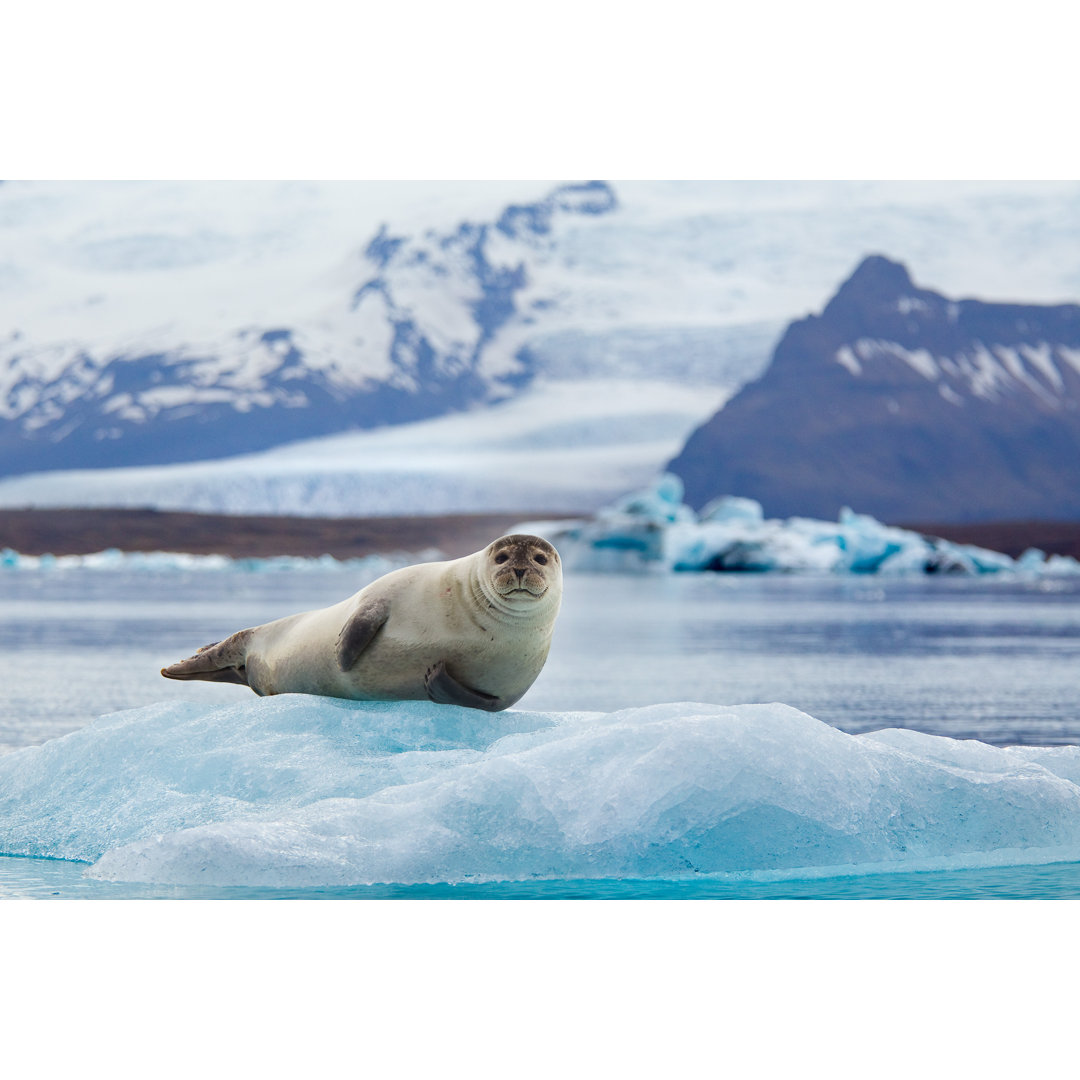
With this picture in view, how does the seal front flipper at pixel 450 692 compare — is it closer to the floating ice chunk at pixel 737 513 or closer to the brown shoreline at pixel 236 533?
the floating ice chunk at pixel 737 513

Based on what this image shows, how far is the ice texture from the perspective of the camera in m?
31.5

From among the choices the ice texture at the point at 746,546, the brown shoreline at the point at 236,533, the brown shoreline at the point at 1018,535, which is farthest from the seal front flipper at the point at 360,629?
the brown shoreline at the point at 1018,535

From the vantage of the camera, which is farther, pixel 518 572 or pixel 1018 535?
pixel 1018 535

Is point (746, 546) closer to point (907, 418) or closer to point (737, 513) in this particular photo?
point (737, 513)

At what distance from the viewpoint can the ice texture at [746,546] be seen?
31.5 meters

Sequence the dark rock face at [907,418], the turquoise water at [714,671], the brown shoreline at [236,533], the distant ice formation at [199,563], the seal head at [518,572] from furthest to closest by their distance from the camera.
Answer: the dark rock face at [907,418]
the brown shoreline at [236,533]
the distant ice formation at [199,563]
the seal head at [518,572]
the turquoise water at [714,671]

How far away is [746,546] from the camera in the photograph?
31.3m

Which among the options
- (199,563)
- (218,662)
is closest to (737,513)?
(199,563)

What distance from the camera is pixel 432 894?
12.8ft

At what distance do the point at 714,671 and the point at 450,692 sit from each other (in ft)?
17.3

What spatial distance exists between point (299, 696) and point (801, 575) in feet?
91.4

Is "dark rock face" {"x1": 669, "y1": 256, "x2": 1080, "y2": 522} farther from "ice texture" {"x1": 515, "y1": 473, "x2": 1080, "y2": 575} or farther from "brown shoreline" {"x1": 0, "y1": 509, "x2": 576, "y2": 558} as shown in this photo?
"ice texture" {"x1": 515, "y1": 473, "x2": 1080, "y2": 575}

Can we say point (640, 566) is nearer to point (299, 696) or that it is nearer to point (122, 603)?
point (122, 603)

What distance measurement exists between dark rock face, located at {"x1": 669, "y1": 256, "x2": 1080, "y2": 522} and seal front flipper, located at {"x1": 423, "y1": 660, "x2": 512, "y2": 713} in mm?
53906
